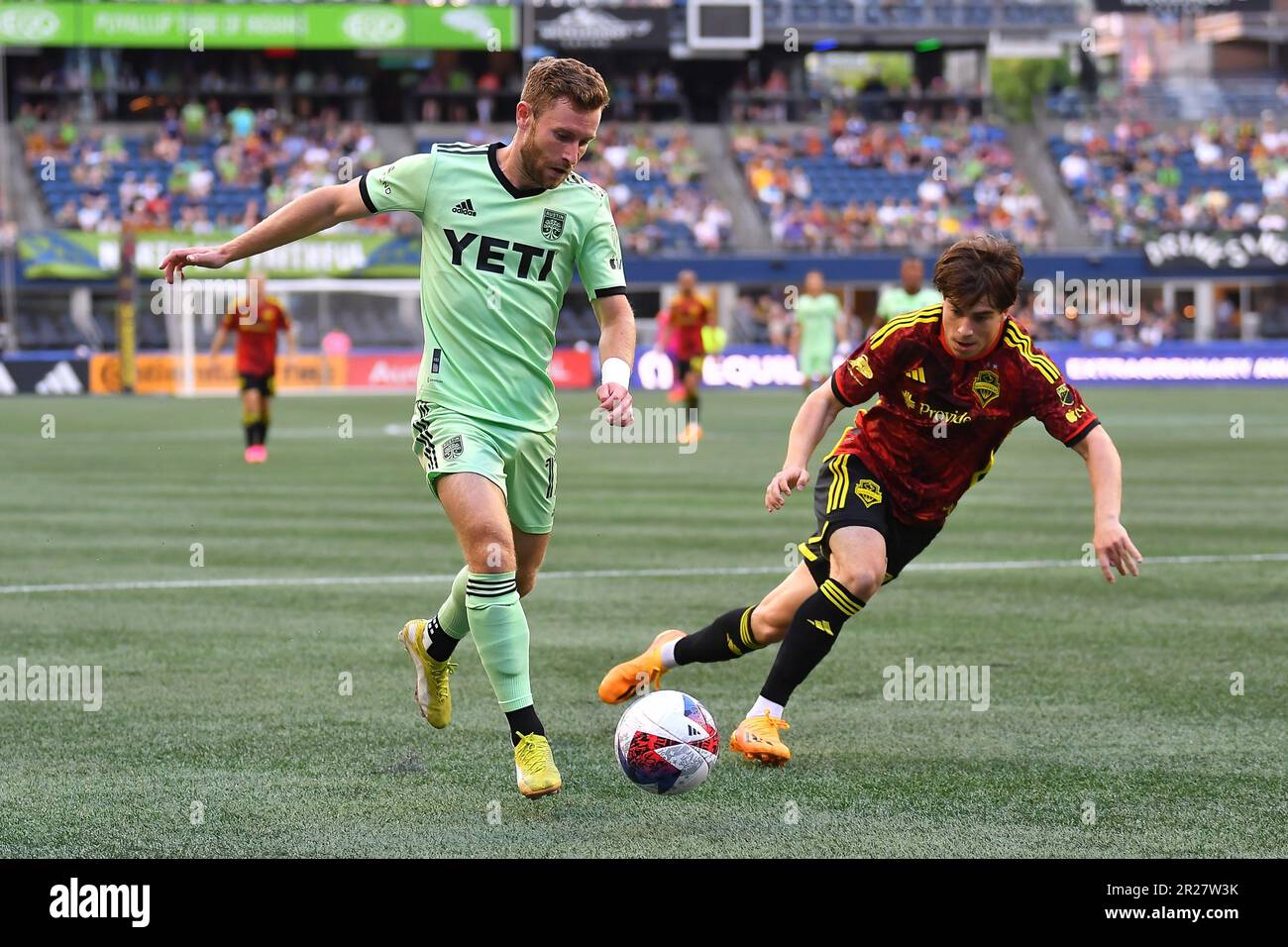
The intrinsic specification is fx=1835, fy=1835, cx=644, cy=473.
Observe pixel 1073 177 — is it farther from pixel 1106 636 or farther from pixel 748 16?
pixel 1106 636

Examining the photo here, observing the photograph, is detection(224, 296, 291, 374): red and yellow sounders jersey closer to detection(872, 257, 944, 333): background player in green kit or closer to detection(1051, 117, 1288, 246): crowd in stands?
detection(872, 257, 944, 333): background player in green kit

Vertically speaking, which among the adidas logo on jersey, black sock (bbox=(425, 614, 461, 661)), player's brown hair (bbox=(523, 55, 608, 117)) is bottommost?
the adidas logo on jersey

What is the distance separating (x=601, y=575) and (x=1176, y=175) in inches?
1707

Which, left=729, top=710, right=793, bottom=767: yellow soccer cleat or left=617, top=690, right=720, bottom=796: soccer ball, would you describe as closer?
left=617, top=690, right=720, bottom=796: soccer ball

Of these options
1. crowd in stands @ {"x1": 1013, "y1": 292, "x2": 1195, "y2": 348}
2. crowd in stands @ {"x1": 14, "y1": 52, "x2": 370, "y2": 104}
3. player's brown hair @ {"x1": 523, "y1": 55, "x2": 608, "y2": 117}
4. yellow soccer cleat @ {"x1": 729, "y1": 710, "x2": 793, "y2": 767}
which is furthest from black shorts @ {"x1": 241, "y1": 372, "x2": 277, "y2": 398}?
crowd in stands @ {"x1": 14, "y1": 52, "x2": 370, "y2": 104}

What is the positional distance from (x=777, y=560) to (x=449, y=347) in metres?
6.59

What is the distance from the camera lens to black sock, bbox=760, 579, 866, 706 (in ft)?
22.1

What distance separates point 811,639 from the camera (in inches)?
265

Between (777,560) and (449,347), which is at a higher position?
(449,347)

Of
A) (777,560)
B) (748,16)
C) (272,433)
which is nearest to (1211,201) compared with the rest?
(748,16)

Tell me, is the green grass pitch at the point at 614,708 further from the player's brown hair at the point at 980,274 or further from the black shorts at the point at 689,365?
the black shorts at the point at 689,365
